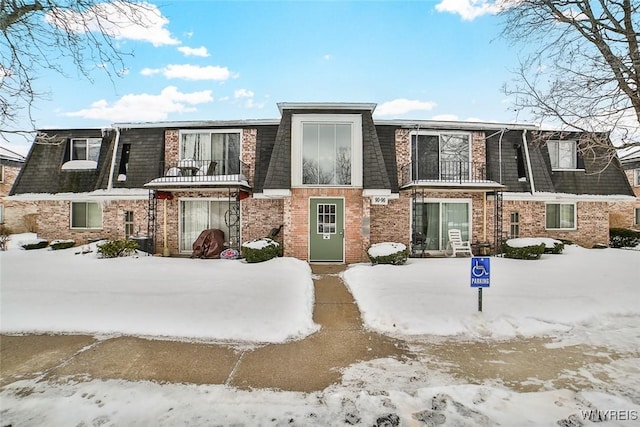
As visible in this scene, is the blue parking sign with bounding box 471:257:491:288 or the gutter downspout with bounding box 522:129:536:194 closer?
the blue parking sign with bounding box 471:257:491:288

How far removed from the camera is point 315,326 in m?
5.40

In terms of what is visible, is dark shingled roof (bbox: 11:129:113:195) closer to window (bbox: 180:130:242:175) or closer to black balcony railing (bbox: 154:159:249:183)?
black balcony railing (bbox: 154:159:249:183)

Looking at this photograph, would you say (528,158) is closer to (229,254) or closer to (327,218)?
(327,218)

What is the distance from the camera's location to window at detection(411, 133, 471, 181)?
42.4 feet

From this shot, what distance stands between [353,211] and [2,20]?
937cm

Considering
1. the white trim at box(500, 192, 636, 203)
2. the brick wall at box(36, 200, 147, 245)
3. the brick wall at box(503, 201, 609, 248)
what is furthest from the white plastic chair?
the brick wall at box(36, 200, 147, 245)

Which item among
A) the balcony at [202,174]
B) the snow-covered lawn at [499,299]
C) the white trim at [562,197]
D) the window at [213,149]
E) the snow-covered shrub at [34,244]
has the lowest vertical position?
the snow-covered lawn at [499,299]

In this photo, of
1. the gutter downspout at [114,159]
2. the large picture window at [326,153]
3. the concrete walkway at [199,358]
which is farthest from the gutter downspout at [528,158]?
the gutter downspout at [114,159]

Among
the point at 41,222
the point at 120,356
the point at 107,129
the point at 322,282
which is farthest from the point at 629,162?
the point at 41,222

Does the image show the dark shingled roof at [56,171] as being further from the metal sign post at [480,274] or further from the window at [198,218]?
the metal sign post at [480,274]

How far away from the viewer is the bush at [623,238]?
1485 cm

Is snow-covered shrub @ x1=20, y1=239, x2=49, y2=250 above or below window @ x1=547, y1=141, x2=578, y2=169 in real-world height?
below

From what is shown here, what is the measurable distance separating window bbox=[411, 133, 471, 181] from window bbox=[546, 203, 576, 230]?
4861 mm

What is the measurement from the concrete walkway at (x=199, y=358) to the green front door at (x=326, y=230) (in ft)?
18.7
